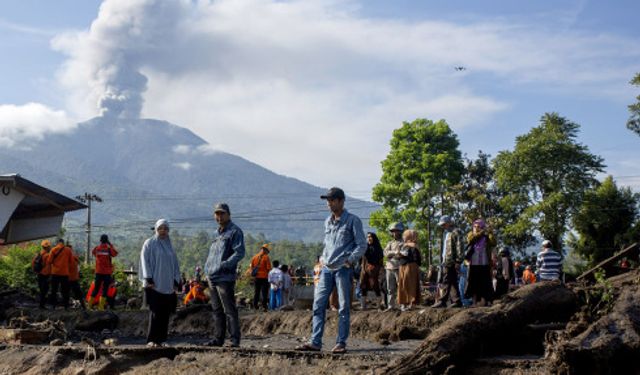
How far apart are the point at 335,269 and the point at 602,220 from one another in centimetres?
4137

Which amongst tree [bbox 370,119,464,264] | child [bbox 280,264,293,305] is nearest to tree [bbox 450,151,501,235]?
tree [bbox 370,119,464,264]

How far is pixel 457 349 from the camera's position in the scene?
7.21 meters

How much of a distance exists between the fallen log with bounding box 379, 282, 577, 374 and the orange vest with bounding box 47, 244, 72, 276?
13263 millimetres

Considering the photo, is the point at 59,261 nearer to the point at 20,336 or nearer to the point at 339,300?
the point at 20,336

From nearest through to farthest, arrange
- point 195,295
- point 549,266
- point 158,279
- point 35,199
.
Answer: point 158,279 → point 549,266 → point 35,199 → point 195,295

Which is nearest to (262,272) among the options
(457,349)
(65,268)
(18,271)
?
(65,268)

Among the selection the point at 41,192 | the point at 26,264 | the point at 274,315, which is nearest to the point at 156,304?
the point at 274,315

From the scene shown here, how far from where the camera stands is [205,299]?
25.8m

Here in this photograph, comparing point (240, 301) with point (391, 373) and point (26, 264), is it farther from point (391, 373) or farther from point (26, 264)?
point (391, 373)

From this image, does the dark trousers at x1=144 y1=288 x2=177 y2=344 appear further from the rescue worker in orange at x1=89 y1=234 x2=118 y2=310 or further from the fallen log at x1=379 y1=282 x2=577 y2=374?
the rescue worker in orange at x1=89 y1=234 x2=118 y2=310

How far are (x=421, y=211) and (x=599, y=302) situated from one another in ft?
157

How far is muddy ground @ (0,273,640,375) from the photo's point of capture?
22.1ft

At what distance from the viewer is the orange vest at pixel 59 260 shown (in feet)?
61.0

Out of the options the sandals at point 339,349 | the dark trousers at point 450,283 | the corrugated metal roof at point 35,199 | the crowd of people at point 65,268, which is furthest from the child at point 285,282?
the sandals at point 339,349
